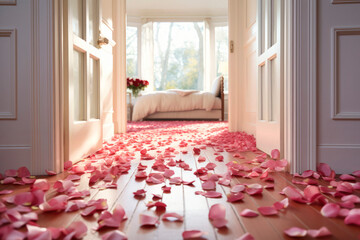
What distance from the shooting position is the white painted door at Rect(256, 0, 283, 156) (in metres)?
1.66

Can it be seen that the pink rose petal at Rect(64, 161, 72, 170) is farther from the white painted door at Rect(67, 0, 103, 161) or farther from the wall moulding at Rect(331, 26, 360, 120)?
the wall moulding at Rect(331, 26, 360, 120)

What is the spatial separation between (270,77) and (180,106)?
494 cm

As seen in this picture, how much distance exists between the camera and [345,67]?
4.91 ft

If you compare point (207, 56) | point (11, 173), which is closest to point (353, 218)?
point (11, 173)

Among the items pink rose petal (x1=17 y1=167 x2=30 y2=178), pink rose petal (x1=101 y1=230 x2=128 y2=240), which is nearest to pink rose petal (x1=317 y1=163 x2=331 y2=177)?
pink rose petal (x1=101 y1=230 x2=128 y2=240)

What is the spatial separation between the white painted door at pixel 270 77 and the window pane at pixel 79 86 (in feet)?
3.77

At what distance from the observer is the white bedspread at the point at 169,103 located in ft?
22.2

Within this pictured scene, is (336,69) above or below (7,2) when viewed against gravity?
below

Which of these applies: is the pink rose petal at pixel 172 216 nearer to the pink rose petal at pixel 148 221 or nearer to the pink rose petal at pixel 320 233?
the pink rose petal at pixel 148 221

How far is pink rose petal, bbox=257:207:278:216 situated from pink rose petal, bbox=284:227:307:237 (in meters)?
0.14

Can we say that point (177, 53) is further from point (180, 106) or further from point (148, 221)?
point (148, 221)

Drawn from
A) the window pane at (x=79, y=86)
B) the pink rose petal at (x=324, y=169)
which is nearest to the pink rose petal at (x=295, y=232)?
the pink rose petal at (x=324, y=169)

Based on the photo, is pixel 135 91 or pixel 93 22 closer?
pixel 93 22

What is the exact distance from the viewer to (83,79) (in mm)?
1940
